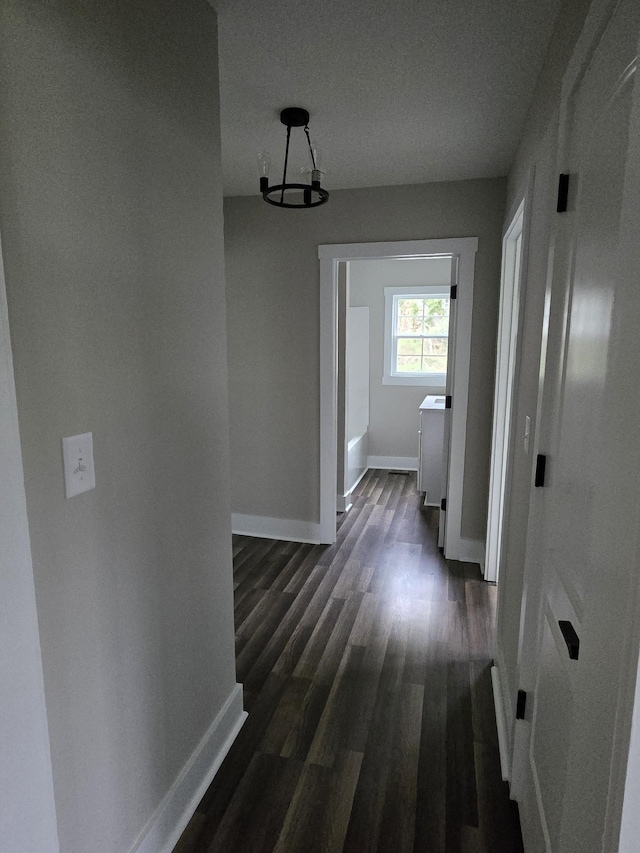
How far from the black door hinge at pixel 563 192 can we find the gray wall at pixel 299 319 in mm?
1736

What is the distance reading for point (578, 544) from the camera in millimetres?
1065

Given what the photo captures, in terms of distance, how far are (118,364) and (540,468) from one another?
1185 mm

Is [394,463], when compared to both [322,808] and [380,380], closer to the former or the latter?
[380,380]

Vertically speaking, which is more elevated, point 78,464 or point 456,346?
point 456,346

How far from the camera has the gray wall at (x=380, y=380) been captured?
5.50m

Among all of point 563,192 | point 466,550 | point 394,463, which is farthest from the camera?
point 394,463

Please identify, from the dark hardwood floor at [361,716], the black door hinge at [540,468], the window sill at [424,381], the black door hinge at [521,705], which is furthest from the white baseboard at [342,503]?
the black door hinge at [540,468]

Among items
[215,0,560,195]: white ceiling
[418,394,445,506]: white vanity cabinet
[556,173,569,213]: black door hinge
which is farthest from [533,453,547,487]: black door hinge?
[418,394,445,506]: white vanity cabinet

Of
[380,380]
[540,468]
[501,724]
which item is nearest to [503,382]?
[540,468]

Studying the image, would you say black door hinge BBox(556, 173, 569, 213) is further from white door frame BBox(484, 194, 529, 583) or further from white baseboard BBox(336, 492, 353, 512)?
white baseboard BBox(336, 492, 353, 512)

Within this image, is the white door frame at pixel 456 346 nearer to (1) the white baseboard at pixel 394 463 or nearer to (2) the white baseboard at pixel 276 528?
(2) the white baseboard at pixel 276 528

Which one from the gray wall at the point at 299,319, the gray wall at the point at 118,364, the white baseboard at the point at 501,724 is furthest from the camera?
the gray wall at the point at 299,319

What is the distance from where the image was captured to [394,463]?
19.2ft

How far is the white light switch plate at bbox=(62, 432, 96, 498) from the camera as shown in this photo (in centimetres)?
104
